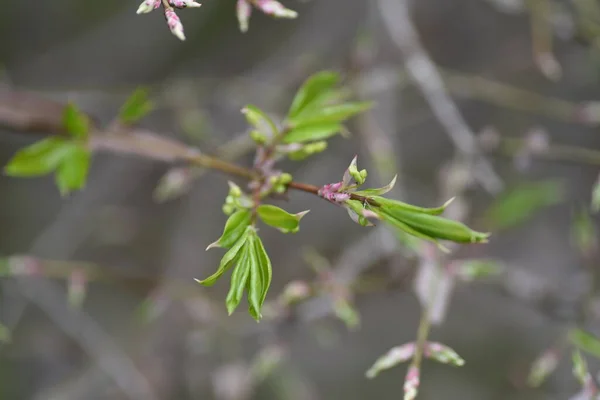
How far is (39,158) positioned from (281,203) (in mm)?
913

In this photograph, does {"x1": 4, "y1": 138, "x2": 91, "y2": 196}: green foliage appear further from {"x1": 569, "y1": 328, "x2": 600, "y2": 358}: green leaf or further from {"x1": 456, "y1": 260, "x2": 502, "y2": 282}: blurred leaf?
{"x1": 569, "y1": 328, "x2": 600, "y2": 358}: green leaf

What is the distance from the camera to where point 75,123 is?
0.85 m

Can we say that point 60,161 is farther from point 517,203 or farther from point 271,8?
point 517,203

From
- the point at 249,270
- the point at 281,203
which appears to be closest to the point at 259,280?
the point at 249,270

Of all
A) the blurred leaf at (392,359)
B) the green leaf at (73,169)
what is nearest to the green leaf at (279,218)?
the blurred leaf at (392,359)

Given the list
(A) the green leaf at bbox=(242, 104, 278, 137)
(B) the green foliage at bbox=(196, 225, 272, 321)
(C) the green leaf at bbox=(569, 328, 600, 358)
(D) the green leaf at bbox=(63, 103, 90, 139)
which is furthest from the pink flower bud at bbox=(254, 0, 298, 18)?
(C) the green leaf at bbox=(569, 328, 600, 358)

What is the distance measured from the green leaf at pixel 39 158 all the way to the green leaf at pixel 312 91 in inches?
14.0

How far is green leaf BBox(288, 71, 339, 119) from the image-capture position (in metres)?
0.74

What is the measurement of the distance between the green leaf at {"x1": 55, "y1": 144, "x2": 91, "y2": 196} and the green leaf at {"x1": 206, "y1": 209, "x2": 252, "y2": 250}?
34 cm

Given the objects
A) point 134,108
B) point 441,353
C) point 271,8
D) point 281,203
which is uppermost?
point 271,8

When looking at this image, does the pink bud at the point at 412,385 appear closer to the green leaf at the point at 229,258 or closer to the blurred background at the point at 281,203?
the green leaf at the point at 229,258

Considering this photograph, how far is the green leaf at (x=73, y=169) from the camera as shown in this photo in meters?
0.85

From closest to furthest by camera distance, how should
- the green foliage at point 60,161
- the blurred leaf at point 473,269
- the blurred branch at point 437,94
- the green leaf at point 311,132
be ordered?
the green leaf at point 311,132 < the green foliage at point 60,161 < the blurred leaf at point 473,269 < the blurred branch at point 437,94

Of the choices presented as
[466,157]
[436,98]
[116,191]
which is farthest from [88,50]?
[466,157]
